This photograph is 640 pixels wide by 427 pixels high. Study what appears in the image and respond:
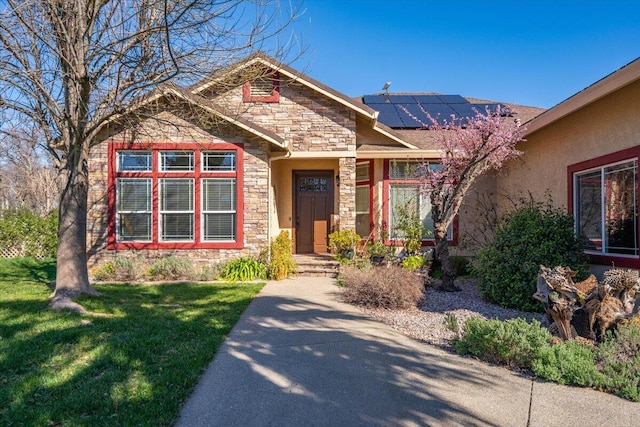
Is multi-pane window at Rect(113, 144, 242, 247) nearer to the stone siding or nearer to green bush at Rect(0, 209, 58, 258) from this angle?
the stone siding

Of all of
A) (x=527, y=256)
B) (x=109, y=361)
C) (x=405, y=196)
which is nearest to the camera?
(x=109, y=361)

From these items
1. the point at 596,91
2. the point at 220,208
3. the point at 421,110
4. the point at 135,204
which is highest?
the point at 421,110

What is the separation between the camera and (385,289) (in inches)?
260

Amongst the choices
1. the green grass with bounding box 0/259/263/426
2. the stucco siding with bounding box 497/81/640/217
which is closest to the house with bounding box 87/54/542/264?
the stucco siding with bounding box 497/81/640/217

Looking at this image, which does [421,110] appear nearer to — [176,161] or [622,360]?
[176,161]

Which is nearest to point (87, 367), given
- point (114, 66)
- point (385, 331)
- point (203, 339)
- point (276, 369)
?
point (203, 339)

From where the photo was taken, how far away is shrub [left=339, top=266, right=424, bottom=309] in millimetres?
6605

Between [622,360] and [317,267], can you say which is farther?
[317,267]

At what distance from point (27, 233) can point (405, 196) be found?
1428cm

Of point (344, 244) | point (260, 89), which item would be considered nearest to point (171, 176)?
point (260, 89)

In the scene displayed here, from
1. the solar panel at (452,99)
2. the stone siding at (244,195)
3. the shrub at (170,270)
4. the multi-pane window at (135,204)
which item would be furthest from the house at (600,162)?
the multi-pane window at (135,204)

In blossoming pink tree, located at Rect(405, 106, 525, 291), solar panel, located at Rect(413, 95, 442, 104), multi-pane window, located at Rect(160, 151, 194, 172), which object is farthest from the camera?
solar panel, located at Rect(413, 95, 442, 104)

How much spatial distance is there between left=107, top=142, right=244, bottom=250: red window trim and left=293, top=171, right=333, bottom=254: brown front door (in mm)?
2689

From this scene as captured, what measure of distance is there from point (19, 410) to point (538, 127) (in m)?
9.27
